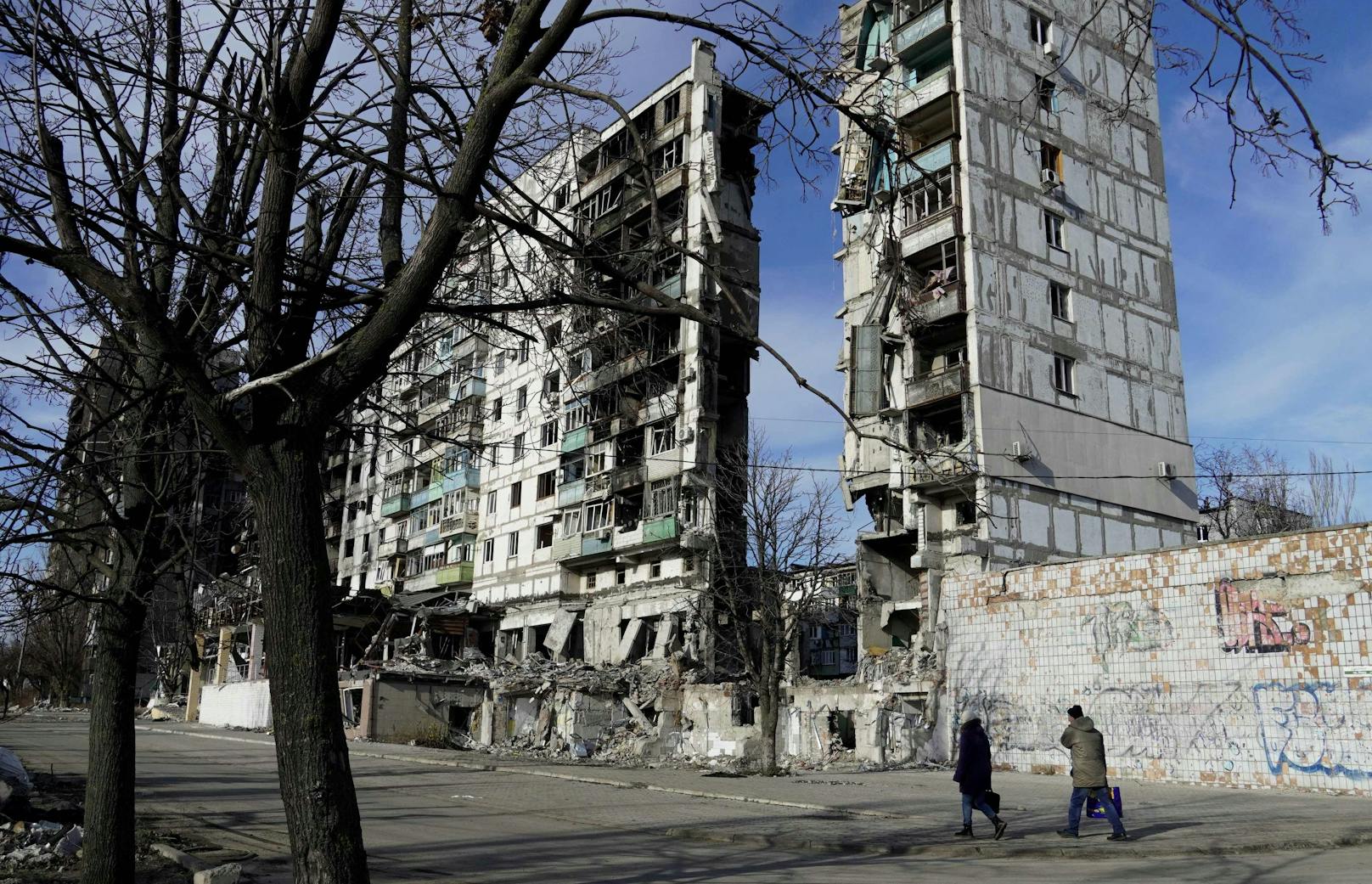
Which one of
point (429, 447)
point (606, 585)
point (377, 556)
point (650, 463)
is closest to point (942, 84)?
point (650, 463)

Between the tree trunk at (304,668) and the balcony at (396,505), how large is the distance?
59.8 metres

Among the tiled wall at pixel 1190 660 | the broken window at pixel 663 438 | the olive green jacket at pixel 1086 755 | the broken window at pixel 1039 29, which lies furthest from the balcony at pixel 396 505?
the olive green jacket at pixel 1086 755

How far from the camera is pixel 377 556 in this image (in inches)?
2606

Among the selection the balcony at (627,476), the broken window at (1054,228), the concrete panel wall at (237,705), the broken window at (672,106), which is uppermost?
the broken window at (672,106)

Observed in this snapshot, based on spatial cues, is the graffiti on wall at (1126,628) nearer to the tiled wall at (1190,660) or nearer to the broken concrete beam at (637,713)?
the tiled wall at (1190,660)

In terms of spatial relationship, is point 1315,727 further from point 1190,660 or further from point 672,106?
point 672,106

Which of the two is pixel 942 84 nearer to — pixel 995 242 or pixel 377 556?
pixel 995 242

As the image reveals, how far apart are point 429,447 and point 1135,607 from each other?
18.6 meters

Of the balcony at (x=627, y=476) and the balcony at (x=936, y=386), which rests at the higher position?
the balcony at (x=936, y=386)

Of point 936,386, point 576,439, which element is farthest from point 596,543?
point 936,386

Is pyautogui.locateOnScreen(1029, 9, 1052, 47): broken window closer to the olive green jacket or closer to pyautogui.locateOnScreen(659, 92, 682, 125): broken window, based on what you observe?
pyautogui.locateOnScreen(659, 92, 682, 125): broken window

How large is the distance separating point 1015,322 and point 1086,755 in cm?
2330

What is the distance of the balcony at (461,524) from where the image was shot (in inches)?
2235

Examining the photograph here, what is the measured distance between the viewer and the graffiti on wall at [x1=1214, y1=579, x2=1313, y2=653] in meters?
19.6
